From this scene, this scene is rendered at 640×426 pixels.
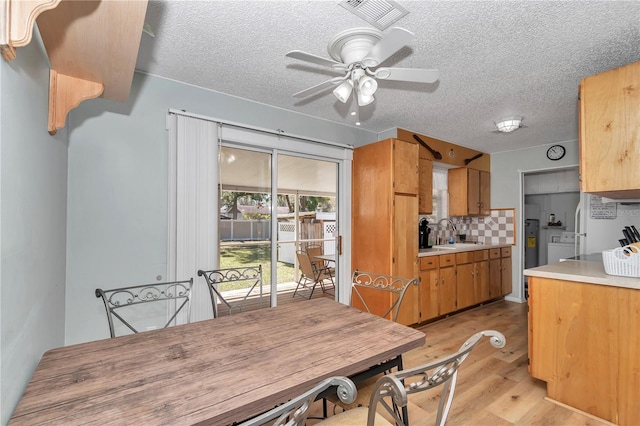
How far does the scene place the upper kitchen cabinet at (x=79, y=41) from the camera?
743 mm

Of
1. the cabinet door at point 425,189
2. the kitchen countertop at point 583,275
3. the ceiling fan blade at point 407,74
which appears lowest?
the kitchen countertop at point 583,275

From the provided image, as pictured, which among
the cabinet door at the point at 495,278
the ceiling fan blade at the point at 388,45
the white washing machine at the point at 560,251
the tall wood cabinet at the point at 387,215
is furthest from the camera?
the white washing machine at the point at 560,251

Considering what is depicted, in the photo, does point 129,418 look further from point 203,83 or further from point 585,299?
point 585,299

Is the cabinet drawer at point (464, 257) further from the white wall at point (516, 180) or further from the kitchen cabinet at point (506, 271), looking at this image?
the white wall at point (516, 180)

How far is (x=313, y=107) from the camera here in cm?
300

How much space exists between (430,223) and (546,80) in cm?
255

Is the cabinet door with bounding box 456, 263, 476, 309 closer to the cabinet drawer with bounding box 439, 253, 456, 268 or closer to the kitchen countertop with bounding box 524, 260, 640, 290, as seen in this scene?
the cabinet drawer with bounding box 439, 253, 456, 268

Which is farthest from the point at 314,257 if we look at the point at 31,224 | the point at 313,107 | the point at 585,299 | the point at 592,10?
the point at 592,10

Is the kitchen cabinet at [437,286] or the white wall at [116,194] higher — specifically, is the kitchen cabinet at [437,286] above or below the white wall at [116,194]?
below

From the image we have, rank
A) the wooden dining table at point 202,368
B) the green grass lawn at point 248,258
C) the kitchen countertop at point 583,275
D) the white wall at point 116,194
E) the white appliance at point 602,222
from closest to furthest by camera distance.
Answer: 1. the wooden dining table at point 202,368
2. the kitchen countertop at point 583,275
3. the white wall at point 116,194
4. the green grass lawn at point 248,258
5. the white appliance at point 602,222

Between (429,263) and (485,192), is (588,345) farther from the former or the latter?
(485,192)

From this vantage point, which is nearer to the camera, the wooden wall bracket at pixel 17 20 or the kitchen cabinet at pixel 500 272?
the wooden wall bracket at pixel 17 20

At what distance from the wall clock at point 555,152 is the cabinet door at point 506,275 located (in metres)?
1.66

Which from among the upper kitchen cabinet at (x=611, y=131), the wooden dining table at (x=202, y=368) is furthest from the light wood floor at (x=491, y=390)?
the upper kitchen cabinet at (x=611, y=131)
